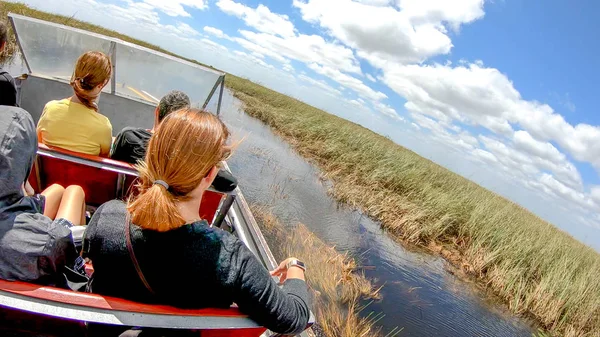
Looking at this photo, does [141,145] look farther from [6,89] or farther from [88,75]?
[6,89]

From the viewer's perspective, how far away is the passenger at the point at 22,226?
3.88 feet

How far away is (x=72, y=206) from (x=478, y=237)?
8.81 meters

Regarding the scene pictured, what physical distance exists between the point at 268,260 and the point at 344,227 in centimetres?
550

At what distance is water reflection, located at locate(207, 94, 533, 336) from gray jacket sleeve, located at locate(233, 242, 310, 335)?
3925 millimetres

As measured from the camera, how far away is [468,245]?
8.70 meters

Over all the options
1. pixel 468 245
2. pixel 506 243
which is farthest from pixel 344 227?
pixel 506 243

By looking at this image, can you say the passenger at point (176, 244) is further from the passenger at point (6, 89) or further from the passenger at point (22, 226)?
the passenger at point (6, 89)

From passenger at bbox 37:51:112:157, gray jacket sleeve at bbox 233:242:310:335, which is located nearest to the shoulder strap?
gray jacket sleeve at bbox 233:242:310:335

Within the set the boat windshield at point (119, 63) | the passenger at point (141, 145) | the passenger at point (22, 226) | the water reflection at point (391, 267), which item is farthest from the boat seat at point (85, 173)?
the water reflection at point (391, 267)

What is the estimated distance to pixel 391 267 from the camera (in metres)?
6.68

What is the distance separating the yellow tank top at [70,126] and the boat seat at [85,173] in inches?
10.6

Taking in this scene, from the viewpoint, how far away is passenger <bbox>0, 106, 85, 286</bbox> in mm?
1183

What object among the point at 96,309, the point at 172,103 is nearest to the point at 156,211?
the point at 96,309

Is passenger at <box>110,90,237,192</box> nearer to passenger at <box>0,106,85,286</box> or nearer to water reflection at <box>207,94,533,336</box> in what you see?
passenger at <box>0,106,85,286</box>
